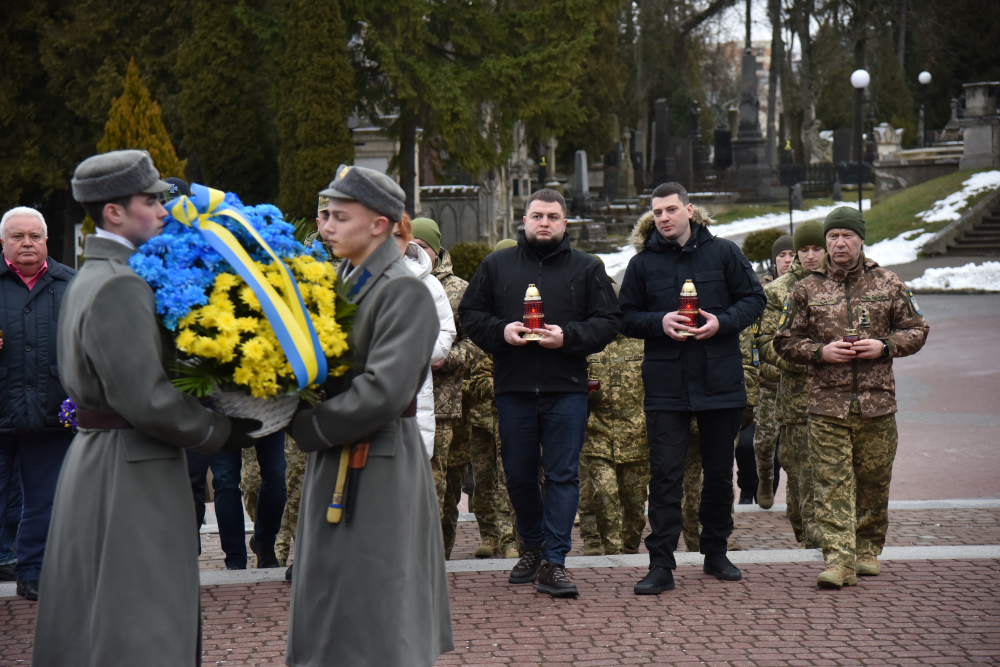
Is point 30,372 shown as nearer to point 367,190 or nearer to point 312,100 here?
point 367,190

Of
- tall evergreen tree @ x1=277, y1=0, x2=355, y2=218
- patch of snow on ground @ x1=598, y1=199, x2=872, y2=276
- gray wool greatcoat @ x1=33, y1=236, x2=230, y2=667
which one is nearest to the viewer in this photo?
gray wool greatcoat @ x1=33, y1=236, x2=230, y2=667

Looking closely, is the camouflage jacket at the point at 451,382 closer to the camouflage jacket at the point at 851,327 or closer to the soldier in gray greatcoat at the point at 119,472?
the camouflage jacket at the point at 851,327

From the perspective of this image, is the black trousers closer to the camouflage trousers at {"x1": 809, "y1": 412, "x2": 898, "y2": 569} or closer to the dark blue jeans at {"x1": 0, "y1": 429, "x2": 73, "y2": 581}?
the camouflage trousers at {"x1": 809, "y1": 412, "x2": 898, "y2": 569}

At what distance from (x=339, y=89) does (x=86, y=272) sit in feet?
66.1

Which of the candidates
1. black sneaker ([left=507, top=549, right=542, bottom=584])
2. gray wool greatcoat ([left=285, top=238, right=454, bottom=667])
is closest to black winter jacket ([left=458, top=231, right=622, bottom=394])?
Result: black sneaker ([left=507, top=549, right=542, bottom=584])

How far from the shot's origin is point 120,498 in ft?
10.9

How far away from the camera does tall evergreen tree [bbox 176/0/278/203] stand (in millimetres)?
23891

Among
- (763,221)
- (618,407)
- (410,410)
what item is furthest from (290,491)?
(763,221)

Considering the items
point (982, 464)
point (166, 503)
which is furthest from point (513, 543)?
point (982, 464)

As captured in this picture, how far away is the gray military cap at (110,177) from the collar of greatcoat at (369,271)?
0.74m

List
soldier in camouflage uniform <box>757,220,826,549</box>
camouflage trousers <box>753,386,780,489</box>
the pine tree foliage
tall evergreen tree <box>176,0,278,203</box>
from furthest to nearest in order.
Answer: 1. tall evergreen tree <box>176,0,278,203</box>
2. the pine tree foliage
3. camouflage trousers <box>753,386,780,489</box>
4. soldier in camouflage uniform <box>757,220,826,549</box>

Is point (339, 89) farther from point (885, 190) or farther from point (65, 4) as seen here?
point (885, 190)

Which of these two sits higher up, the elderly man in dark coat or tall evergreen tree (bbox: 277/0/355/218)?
tall evergreen tree (bbox: 277/0/355/218)

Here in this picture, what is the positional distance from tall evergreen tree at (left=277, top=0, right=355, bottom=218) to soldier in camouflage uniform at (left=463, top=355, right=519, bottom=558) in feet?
51.5
